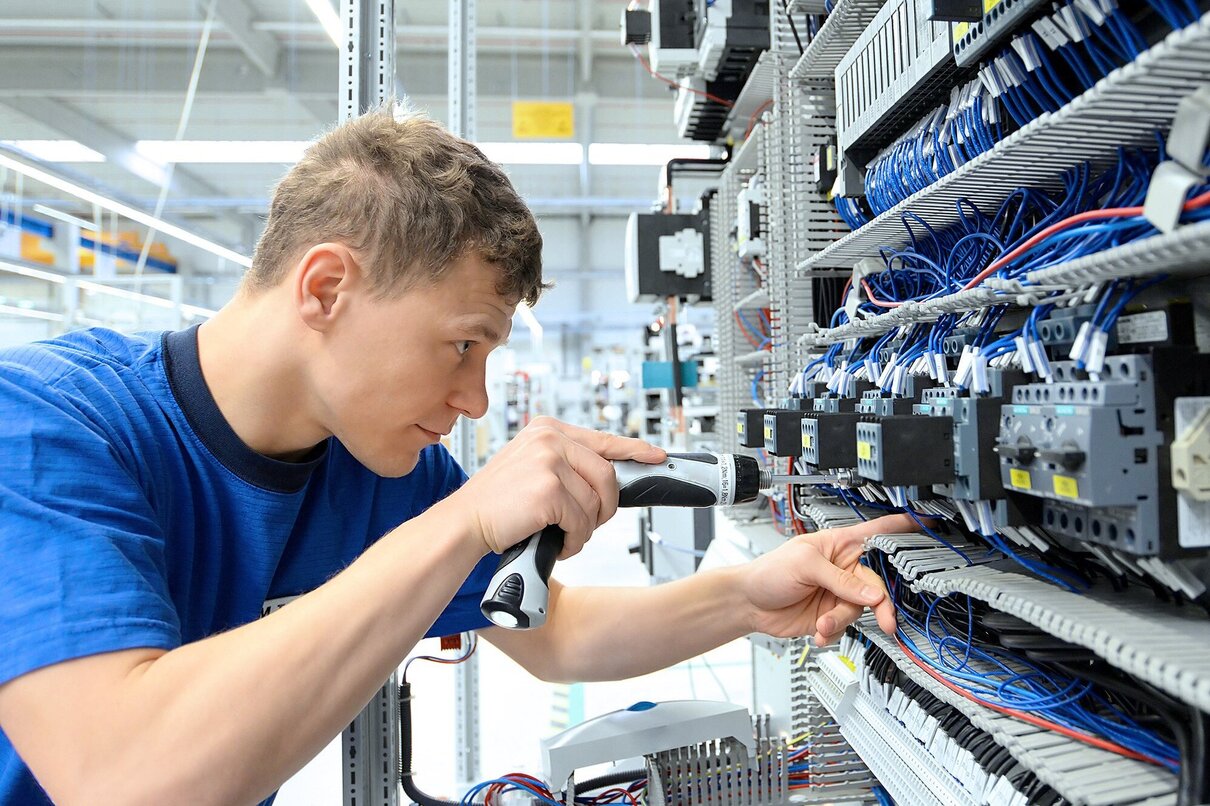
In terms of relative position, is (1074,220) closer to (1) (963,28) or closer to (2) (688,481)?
(1) (963,28)

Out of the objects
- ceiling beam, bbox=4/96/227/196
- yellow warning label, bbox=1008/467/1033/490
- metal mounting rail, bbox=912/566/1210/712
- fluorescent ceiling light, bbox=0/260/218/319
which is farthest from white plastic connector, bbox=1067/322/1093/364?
ceiling beam, bbox=4/96/227/196

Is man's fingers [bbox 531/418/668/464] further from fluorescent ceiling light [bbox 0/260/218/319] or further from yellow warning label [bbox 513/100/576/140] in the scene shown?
fluorescent ceiling light [bbox 0/260/218/319]

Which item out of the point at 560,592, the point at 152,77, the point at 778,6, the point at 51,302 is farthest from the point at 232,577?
the point at 152,77

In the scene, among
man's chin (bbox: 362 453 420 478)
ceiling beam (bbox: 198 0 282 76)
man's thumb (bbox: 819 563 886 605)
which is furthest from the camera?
ceiling beam (bbox: 198 0 282 76)

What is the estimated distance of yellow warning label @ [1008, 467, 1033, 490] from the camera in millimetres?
584

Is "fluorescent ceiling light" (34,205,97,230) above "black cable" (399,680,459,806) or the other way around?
above

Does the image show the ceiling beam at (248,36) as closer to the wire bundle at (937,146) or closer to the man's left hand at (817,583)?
the wire bundle at (937,146)

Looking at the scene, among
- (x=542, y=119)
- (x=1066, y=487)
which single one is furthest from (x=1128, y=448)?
(x=542, y=119)

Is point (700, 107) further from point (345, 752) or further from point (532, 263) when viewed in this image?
point (345, 752)

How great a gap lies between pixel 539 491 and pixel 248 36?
5.55m

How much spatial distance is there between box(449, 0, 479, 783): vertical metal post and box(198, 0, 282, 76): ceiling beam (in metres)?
3.64

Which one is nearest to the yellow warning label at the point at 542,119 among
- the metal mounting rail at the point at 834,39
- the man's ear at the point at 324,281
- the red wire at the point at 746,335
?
the red wire at the point at 746,335

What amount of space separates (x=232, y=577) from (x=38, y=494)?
33 centimetres

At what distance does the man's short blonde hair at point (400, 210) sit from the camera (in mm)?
688
